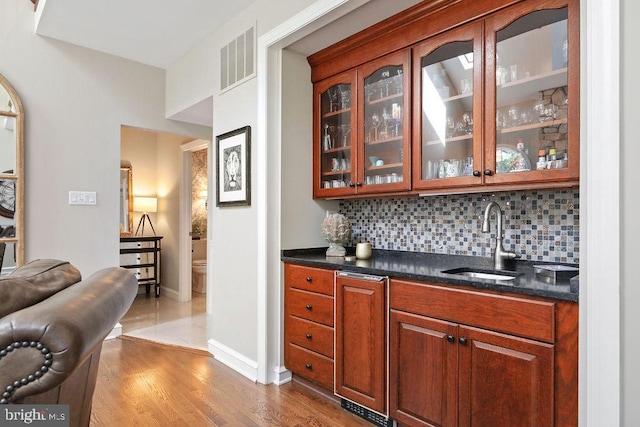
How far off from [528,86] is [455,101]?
367 millimetres

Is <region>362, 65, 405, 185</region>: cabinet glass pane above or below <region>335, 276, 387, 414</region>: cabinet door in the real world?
above

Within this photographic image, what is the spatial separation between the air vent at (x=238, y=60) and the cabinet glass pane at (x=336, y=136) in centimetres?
60

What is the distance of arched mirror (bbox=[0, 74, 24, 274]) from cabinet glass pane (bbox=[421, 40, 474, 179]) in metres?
3.21

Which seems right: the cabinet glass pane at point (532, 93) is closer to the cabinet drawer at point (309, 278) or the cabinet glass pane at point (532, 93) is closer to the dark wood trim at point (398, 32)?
the dark wood trim at point (398, 32)

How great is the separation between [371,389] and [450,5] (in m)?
2.09

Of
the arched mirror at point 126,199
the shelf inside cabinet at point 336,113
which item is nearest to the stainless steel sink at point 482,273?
the shelf inside cabinet at point 336,113

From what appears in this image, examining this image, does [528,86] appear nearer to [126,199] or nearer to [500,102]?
[500,102]

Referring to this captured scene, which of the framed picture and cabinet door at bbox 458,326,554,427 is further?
the framed picture

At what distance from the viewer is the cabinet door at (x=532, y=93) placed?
5.38 ft

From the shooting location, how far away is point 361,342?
2111mm

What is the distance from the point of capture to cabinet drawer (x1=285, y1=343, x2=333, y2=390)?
233cm

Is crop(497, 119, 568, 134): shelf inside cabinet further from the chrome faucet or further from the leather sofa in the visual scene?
the leather sofa

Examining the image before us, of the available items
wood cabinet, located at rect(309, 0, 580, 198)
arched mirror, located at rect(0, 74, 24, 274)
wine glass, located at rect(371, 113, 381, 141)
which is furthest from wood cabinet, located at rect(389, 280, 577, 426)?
arched mirror, located at rect(0, 74, 24, 274)

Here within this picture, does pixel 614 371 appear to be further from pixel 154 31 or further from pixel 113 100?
pixel 113 100
